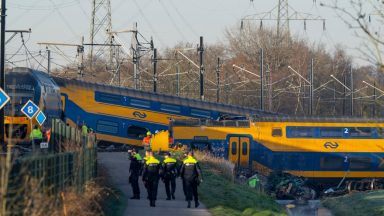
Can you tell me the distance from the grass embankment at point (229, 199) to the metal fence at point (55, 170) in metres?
4.28

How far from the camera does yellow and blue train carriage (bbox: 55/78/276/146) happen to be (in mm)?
55125

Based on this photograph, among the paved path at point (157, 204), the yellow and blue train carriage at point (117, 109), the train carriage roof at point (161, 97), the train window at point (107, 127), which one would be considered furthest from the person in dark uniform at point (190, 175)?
the train window at point (107, 127)

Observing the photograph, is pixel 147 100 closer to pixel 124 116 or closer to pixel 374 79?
pixel 124 116

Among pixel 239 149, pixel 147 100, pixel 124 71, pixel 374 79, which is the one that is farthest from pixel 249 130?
pixel 124 71

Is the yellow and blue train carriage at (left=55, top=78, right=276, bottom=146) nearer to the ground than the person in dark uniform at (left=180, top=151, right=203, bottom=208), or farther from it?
farther from it

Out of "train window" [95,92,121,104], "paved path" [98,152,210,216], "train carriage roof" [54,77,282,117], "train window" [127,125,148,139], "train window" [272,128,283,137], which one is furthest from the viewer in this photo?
"train window" [127,125,148,139]

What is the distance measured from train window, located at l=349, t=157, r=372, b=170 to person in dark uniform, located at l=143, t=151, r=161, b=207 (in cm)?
2553

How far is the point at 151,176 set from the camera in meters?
28.1

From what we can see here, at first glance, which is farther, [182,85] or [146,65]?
[146,65]

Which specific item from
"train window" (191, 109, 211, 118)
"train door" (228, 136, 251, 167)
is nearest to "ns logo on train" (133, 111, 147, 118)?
"train window" (191, 109, 211, 118)

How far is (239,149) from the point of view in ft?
175

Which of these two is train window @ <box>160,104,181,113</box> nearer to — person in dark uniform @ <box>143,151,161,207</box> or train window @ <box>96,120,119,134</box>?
train window @ <box>96,120,119,134</box>

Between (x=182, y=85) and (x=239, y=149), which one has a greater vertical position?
(x=182, y=85)

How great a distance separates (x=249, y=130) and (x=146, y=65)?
67.1 meters
